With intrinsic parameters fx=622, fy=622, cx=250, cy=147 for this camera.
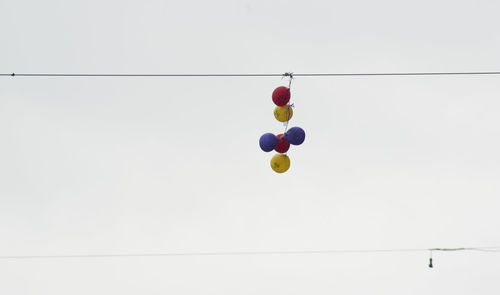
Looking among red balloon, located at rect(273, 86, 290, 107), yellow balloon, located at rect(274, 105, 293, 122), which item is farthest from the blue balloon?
red balloon, located at rect(273, 86, 290, 107)

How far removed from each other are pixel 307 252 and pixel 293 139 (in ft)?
27.3

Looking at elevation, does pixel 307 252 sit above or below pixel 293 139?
above

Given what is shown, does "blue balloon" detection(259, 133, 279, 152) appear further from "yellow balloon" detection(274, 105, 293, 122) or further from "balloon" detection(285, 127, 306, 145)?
"yellow balloon" detection(274, 105, 293, 122)

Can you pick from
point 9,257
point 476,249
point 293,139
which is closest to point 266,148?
point 293,139

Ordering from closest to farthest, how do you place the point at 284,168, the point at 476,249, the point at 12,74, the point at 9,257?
the point at 12,74, the point at 284,168, the point at 476,249, the point at 9,257

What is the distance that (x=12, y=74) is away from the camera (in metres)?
12.2

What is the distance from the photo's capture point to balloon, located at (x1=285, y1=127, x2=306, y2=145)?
500 inches

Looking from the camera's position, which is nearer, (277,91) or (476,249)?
(277,91)

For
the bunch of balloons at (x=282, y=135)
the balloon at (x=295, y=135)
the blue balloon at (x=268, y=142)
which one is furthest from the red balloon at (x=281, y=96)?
the blue balloon at (x=268, y=142)

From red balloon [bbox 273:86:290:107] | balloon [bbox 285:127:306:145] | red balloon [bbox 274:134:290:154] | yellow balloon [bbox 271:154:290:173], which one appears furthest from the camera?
yellow balloon [bbox 271:154:290:173]

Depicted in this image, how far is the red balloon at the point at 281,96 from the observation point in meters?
12.6

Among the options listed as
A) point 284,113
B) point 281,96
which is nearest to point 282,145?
point 284,113

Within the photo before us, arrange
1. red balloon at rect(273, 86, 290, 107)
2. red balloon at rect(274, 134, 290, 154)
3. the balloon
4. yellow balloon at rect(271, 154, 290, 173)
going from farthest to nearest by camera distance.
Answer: yellow balloon at rect(271, 154, 290, 173), red balloon at rect(274, 134, 290, 154), the balloon, red balloon at rect(273, 86, 290, 107)

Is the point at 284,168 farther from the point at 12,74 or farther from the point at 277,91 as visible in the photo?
the point at 12,74
